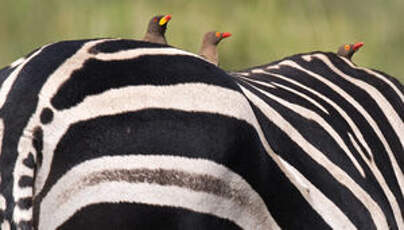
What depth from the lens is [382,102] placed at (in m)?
3.53

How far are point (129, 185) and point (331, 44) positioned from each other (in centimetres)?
833

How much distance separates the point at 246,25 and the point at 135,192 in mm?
8787

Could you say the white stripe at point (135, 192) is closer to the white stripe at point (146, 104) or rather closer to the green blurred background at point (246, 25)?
the white stripe at point (146, 104)

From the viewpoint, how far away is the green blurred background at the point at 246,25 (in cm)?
1002

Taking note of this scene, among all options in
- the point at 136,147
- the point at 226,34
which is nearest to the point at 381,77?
the point at 136,147

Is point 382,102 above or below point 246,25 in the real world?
above

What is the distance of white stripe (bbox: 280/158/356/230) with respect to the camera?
226cm

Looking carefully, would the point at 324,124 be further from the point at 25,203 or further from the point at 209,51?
the point at 209,51

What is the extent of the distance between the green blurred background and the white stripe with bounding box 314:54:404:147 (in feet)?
20.4

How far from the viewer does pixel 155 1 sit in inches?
430

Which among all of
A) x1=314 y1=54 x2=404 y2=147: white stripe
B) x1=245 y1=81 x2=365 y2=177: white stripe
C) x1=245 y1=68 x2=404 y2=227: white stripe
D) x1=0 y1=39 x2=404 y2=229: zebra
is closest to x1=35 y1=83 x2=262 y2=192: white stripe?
x1=0 y1=39 x2=404 y2=229: zebra

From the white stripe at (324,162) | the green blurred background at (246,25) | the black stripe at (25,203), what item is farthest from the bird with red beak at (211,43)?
the black stripe at (25,203)

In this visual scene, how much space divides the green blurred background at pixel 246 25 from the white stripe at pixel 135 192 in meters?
7.90

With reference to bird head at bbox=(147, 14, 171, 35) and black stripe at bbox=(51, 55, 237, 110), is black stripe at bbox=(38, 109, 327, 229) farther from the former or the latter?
bird head at bbox=(147, 14, 171, 35)
